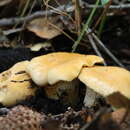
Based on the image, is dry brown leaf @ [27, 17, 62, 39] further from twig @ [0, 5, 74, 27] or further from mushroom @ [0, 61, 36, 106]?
mushroom @ [0, 61, 36, 106]

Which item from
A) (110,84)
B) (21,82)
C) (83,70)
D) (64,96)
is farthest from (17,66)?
(110,84)

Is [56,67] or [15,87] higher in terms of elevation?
[56,67]

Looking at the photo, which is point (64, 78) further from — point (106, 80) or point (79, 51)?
point (79, 51)

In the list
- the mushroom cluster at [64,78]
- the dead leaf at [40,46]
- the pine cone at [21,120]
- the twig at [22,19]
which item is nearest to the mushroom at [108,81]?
the mushroom cluster at [64,78]

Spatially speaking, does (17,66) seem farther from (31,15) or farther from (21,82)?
(31,15)

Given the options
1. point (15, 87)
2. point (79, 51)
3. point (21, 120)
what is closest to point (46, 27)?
point (79, 51)

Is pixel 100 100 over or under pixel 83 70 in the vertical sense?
under

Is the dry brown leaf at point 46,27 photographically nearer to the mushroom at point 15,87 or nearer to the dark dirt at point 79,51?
the dark dirt at point 79,51
